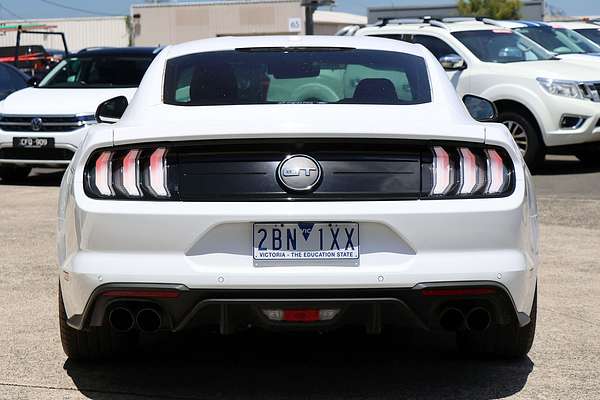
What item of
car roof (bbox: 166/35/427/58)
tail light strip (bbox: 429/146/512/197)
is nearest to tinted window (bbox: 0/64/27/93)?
car roof (bbox: 166/35/427/58)

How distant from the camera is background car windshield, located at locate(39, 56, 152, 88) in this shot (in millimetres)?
13805

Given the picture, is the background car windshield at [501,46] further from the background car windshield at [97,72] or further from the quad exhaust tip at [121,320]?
the quad exhaust tip at [121,320]

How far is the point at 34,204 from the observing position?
1130 centimetres

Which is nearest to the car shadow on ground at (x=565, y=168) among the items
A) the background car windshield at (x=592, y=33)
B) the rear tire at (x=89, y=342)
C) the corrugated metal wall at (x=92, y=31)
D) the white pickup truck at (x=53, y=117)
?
the background car windshield at (x=592, y=33)

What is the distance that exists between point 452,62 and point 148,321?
9.97 meters

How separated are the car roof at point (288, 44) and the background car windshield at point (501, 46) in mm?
8736

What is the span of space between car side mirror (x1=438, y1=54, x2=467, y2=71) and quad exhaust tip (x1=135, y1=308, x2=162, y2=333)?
31.9 ft

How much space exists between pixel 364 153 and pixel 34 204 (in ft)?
24.3

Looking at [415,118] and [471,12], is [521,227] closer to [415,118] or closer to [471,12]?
[415,118]

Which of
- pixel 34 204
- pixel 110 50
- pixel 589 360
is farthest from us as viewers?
pixel 110 50

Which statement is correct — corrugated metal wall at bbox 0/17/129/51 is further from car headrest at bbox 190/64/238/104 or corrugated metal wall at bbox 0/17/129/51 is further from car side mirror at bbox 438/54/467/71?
car headrest at bbox 190/64/238/104

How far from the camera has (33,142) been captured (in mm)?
12672

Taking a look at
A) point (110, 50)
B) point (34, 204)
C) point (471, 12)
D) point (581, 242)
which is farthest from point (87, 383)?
point (471, 12)

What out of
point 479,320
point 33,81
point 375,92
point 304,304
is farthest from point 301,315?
point 33,81
